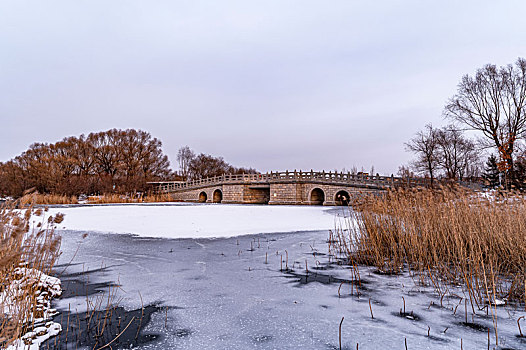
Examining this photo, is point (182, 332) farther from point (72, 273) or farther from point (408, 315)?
point (72, 273)

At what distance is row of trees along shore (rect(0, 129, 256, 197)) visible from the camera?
3597cm

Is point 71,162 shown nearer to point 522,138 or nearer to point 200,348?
point 200,348

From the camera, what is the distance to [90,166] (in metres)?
46.0

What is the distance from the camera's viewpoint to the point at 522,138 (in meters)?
22.2

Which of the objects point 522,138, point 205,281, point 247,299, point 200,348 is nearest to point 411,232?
point 247,299

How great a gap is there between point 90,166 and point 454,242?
165ft

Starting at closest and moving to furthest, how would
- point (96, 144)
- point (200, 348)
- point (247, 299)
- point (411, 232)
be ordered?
1. point (200, 348)
2. point (247, 299)
3. point (411, 232)
4. point (96, 144)

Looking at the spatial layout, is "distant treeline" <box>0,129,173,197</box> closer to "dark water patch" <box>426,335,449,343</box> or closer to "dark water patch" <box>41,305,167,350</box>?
"dark water patch" <box>41,305,167,350</box>

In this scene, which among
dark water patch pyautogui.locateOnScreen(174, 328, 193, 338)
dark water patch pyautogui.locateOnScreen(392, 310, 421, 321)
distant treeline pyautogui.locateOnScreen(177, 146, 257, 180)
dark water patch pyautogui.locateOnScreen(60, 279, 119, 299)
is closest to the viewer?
dark water patch pyautogui.locateOnScreen(174, 328, 193, 338)

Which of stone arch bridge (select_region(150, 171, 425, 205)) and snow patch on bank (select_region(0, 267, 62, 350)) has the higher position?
stone arch bridge (select_region(150, 171, 425, 205))

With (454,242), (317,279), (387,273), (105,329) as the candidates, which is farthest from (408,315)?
(105,329)

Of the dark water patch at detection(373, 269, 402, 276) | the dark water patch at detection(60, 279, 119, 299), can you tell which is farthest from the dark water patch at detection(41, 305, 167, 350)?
the dark water patch at detection(373, 269, 402, 276)

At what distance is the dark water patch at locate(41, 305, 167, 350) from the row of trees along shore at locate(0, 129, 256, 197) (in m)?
36.9

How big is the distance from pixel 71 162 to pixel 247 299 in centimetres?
4526
